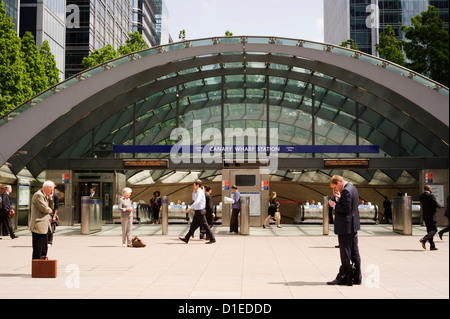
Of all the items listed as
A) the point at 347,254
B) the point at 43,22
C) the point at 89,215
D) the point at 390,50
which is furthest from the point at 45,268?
the point at 43,22

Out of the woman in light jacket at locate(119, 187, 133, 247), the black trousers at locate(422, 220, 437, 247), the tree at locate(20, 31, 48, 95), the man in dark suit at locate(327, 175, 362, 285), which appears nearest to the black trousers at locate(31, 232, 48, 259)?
the man in dark suit at locate(327, 175, 362, 285)

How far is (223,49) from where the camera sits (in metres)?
23.9

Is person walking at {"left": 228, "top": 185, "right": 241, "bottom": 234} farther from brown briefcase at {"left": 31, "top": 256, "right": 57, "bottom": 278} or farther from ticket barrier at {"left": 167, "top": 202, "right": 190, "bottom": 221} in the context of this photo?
brown briefcase at {"left": 31, "top": 256, "right": 57, "bottom": 278}

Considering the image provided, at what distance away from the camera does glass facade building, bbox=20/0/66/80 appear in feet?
186

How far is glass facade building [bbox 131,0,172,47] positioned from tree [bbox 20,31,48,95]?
245 feet

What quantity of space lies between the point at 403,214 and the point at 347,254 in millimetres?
12230

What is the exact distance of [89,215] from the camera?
21.1m

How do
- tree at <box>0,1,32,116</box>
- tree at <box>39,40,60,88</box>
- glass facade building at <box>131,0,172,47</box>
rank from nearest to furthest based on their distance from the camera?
tree at <box>0,1,32,116</box> < tree at <box>39,40,60,88</box> < glass facade building at <box>131,0,172,47</box>

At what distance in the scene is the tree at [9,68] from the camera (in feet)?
84.8

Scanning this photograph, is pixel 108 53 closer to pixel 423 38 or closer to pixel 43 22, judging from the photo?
pixel 423 38

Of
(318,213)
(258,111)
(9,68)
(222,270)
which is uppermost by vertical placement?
(9,68)

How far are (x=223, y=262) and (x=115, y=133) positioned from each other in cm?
1612

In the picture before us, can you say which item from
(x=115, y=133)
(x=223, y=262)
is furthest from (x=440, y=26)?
(x=223, y=262)
